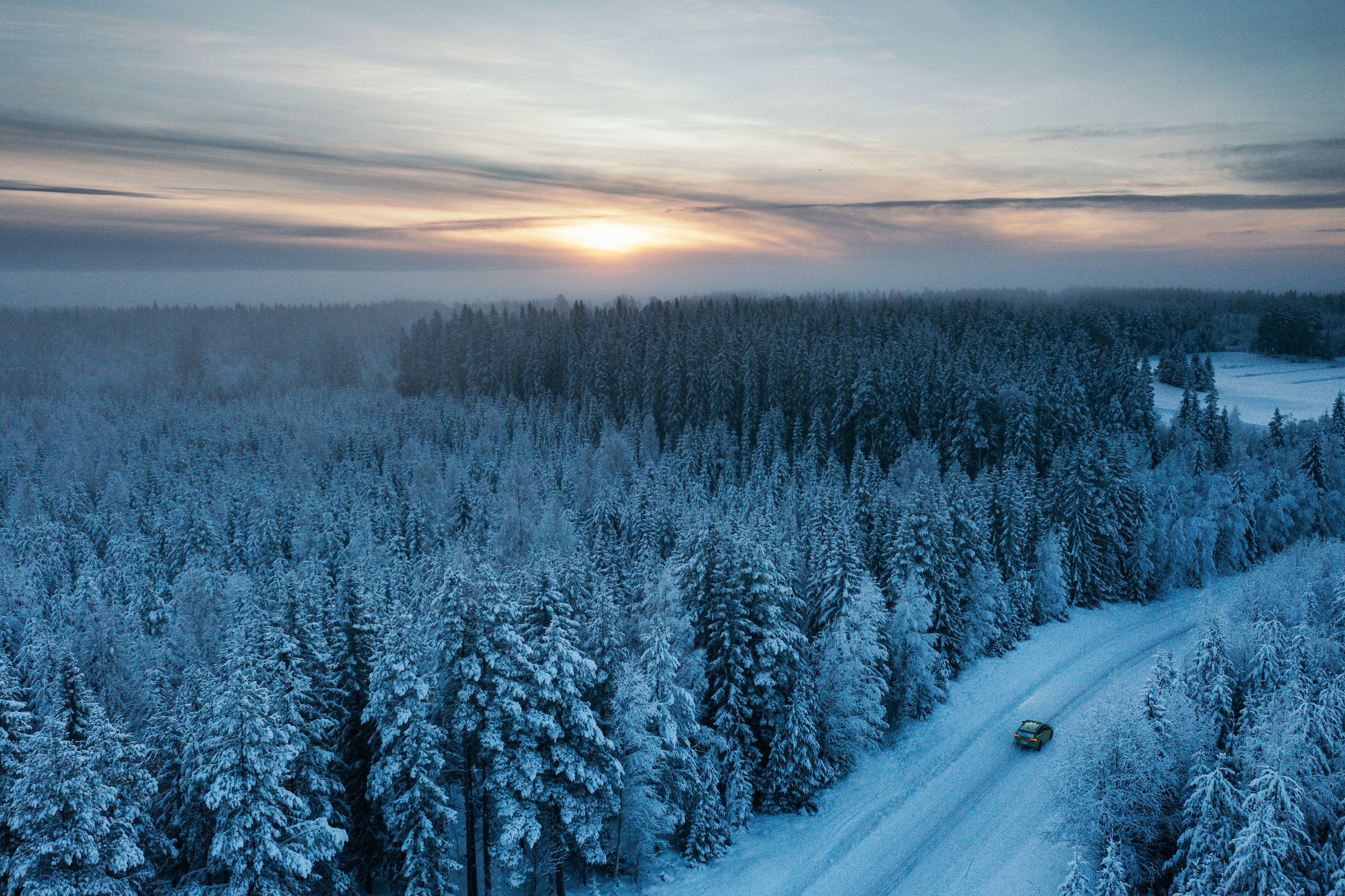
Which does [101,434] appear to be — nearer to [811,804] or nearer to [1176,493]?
[811,804]

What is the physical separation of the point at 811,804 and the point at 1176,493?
52519 mm

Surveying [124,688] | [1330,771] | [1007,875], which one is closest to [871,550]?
[1007,875]

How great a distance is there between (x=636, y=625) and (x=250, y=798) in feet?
58.7

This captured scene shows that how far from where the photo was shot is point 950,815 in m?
34.6

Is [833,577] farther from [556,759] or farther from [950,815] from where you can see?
[556,759]

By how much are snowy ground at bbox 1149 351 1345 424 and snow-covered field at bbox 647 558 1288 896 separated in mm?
73677

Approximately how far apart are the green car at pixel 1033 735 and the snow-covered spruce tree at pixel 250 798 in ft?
114

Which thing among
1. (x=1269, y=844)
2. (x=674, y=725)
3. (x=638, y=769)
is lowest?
(x=638, y=769)

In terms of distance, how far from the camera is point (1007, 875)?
3014cm

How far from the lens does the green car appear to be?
39.7 m

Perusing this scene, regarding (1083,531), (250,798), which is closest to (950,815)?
(250,798)

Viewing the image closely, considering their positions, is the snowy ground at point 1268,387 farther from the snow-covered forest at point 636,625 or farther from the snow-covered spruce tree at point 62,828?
the snow-covered spruce tree at point 62,828

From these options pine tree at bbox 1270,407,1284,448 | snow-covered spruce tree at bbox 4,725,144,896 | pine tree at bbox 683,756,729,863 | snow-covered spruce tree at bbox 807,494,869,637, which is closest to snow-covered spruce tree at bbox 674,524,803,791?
pine tree at bbox 683,756,729,863

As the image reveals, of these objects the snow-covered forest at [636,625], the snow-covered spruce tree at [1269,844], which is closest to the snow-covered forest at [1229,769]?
the snow-covered spruce tree at [1269,844]
